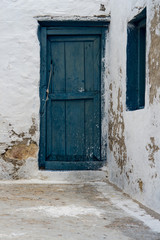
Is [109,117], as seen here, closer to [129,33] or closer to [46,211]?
[129,33]

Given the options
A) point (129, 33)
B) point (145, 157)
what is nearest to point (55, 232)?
point (145, 157)

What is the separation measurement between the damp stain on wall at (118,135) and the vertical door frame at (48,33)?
2.07 ft

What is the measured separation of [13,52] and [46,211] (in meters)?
2.44

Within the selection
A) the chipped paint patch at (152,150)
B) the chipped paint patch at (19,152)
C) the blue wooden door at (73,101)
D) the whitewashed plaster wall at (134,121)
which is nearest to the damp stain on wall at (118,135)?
the whitewashed plaster wall at (134,121)

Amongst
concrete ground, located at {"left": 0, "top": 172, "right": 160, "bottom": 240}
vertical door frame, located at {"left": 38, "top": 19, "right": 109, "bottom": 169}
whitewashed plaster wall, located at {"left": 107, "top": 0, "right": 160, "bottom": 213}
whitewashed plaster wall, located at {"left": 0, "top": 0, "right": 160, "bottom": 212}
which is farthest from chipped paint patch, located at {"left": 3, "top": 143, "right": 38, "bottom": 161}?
whitewashed plaster wall, located at {"left": 107, "top": 0, "right": 160, "bottom": 213}

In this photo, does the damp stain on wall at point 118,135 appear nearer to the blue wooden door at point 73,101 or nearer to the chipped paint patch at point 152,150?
the blue wooden door at point 73,101

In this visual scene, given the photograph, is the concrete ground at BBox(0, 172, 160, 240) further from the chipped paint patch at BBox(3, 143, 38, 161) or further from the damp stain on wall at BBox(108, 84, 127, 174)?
the chipped paint patch at BBox(3, 143, 38, 161)

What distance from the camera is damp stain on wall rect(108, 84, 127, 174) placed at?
4.01 m

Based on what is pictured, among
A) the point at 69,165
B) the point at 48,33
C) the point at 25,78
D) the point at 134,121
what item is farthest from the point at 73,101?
the point at 134,121

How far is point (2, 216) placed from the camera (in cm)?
280

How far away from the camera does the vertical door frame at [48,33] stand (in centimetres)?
479

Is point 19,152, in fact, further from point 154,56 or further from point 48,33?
point 154,56

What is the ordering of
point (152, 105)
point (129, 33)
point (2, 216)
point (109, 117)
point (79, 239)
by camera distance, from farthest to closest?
point (109, 117)
point (129, 33)
point (152, 105)
point (2, 216)
point (79, 239)

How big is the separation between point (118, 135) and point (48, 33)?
1.62 m
